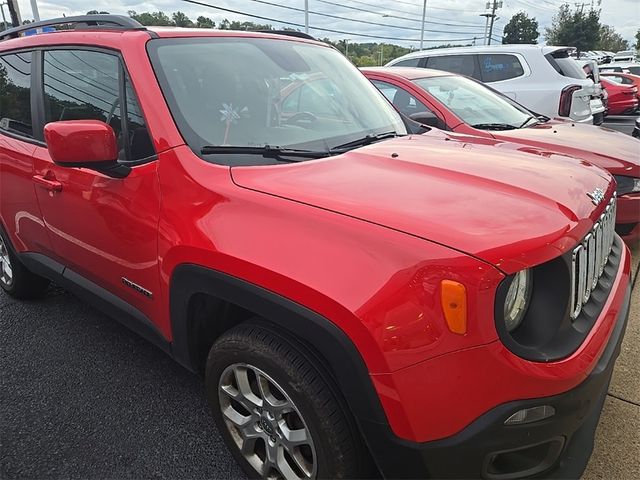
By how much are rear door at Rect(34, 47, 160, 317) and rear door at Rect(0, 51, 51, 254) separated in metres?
0.15

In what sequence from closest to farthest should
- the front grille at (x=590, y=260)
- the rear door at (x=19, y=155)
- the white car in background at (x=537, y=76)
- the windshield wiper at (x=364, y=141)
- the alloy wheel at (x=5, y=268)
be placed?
the front grille at (x=590, y=260) < the windshield wiper at (x=364, y=141) < the rear door at (x=19, y=155) < the alloy wheel at (x=5, y=268) < the white car in background at (x=537, y=76)

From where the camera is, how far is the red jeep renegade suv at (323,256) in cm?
140

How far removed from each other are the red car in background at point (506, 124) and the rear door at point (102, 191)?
2.62 metres

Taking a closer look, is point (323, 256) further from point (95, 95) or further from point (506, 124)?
point (506, 124)

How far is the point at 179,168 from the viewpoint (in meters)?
1.98

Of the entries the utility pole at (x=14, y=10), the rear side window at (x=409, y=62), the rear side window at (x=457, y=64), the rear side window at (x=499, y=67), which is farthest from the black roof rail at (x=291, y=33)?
the utility pole at (x=14, y=10)

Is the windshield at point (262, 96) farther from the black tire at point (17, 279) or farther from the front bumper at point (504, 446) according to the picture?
the black tire at point (17, 279)

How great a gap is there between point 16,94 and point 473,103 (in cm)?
423

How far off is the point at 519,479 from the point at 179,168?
63.6 inches

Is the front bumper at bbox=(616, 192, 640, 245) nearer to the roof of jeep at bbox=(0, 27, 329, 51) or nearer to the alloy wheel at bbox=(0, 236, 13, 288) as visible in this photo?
the roof of jeep at bbox=(0, 27, 329, 51)

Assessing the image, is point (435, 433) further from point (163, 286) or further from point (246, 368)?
point (163, 286)

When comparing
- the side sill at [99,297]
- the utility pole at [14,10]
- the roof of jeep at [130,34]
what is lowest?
the side sill at [99,297]

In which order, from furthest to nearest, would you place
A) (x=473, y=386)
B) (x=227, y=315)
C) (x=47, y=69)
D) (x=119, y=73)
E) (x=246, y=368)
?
(x=47, y=69)
(x=119, y=73)
(x=227, y=315)
(x=246, y=368)
(x=473, y=386)

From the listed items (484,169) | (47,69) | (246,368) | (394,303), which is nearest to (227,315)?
(246,368)
